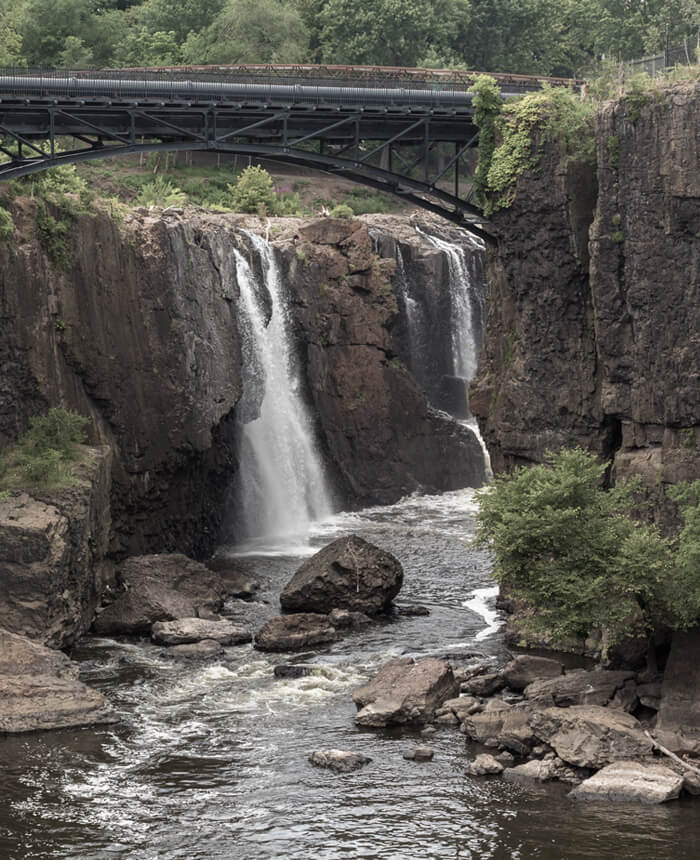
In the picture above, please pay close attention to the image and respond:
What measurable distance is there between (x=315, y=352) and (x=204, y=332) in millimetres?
9534

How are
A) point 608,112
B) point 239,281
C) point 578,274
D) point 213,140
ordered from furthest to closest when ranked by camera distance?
point 239,281
point 213,140
point 578,274
point 608,112

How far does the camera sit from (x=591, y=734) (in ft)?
91.7

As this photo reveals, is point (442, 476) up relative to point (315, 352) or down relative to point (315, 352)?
down

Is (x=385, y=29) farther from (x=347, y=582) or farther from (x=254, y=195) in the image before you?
(x=347, y=582)

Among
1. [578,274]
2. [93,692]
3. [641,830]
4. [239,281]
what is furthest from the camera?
[239,281]

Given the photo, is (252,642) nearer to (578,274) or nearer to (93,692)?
(93,692)

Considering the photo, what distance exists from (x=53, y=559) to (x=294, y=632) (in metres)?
6.99

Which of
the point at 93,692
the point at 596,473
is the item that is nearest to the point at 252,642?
the point at 93,692

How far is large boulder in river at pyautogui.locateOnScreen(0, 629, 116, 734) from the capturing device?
30.2m

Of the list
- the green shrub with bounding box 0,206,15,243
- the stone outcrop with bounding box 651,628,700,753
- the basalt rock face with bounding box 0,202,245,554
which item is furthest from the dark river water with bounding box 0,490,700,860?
the green shrub with bounding box 0,206,15,243

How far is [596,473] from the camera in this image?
1257 inches

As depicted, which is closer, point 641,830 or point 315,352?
point 641,830

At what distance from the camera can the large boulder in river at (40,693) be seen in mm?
30234

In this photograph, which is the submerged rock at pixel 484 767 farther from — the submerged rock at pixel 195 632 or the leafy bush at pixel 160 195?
the leafy bush at pixel 160 195
